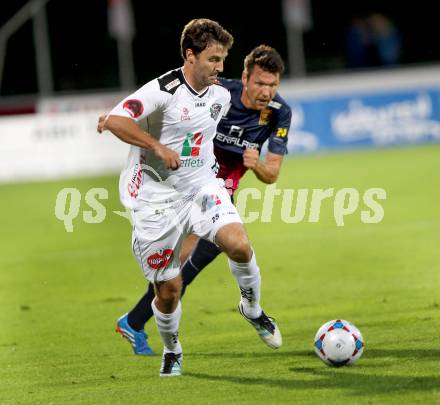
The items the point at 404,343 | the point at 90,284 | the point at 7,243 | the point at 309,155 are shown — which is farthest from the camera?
the point at 309,155

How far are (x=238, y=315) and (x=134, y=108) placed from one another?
9.96 feet

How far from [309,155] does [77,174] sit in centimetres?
530

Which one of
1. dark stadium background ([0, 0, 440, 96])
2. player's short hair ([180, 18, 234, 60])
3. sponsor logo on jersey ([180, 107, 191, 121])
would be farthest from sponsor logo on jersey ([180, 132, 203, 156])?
dark stadium background ([0, 0, 440, 96])

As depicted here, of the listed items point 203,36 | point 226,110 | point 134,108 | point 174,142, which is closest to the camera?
point 134,108

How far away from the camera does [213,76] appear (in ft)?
23.2

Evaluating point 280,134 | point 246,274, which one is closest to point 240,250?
point 246,274

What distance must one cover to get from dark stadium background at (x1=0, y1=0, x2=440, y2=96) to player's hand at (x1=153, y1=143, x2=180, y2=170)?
72.9 ft

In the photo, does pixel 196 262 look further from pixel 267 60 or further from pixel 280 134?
pixel 267 60

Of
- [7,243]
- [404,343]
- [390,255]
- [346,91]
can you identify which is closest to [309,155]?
[346,91]

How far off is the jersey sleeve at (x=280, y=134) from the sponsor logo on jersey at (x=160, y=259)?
1.43 meters

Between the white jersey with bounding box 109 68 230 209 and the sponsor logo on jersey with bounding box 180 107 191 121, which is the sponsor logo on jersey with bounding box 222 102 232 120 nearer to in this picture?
the white jersey with bounding box 109 68 230 209

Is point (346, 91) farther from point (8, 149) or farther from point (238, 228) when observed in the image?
point (238, 228)

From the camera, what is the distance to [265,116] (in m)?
8.37

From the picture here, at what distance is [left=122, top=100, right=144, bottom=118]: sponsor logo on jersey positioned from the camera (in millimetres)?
6797
